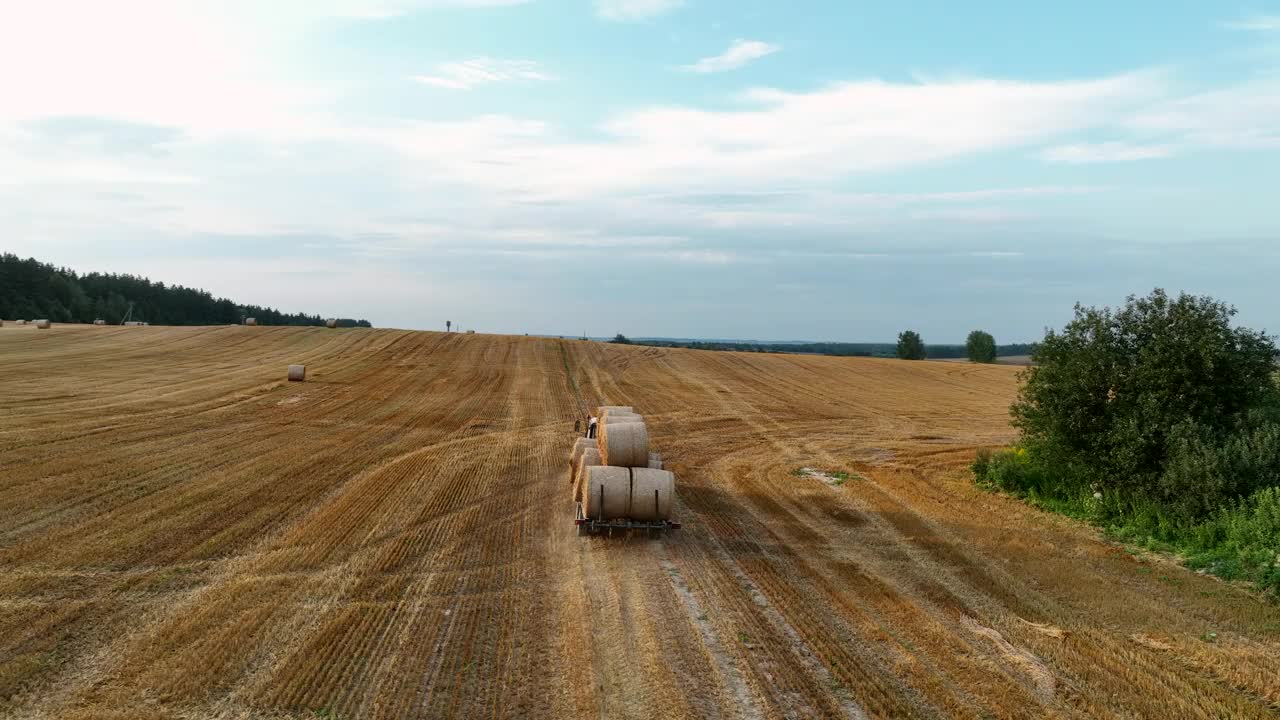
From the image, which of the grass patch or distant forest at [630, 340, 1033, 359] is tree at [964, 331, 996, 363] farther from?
the grass patch

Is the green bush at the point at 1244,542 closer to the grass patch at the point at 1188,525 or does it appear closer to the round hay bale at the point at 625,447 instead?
the grass patch at the point at 1188,525

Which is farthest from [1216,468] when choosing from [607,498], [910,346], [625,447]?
[910,346]

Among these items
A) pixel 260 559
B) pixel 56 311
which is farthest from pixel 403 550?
pixel 56 311

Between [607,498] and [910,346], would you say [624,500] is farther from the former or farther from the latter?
[910,346]

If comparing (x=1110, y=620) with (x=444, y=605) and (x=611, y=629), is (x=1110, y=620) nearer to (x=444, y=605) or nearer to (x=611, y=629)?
(x=611, y=629)

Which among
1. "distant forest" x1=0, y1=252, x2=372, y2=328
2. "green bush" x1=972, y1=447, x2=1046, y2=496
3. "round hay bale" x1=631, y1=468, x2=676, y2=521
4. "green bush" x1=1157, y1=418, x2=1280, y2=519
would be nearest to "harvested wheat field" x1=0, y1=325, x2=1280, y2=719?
"round hay bale" x1=631, y1=468, x2=676, y2=521

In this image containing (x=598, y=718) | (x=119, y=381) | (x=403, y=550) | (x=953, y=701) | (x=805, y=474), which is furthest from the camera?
(x=119, y=381)

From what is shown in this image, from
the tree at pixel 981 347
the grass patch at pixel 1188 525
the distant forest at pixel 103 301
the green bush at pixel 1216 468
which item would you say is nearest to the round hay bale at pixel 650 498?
the grass patch at pixel 1188 525
